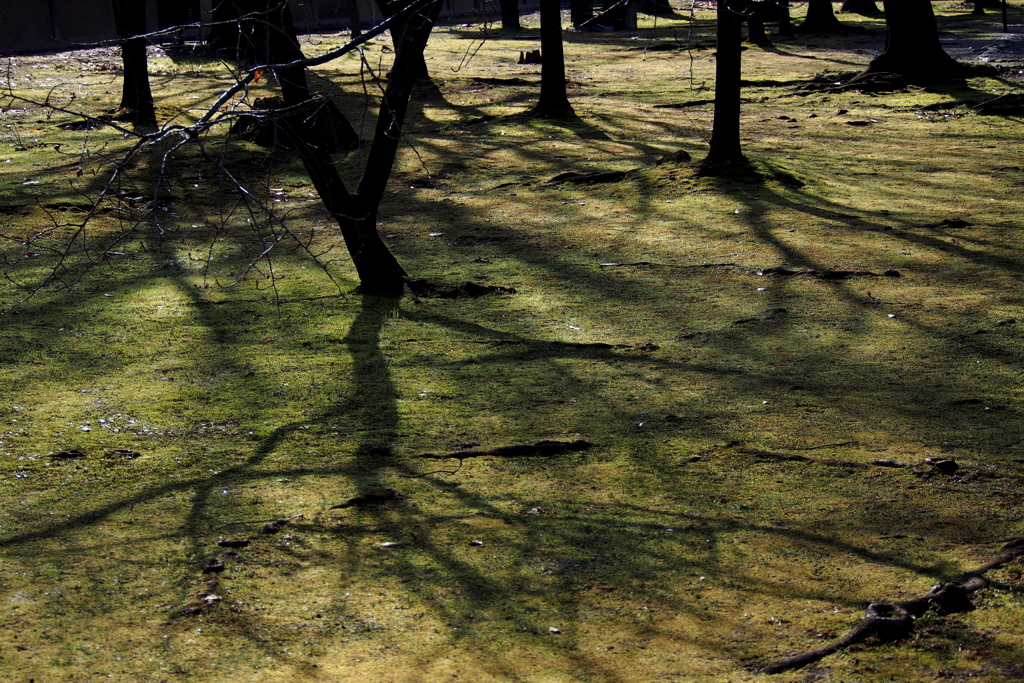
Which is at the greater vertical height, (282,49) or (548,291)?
(282,49)

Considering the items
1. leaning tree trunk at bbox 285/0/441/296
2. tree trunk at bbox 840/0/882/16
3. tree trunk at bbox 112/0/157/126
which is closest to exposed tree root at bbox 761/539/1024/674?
leaning tree trunk at bbox 285/0/441/296

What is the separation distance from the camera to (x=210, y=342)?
255 inches

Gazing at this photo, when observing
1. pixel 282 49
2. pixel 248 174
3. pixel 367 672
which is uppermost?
pixel 282 49

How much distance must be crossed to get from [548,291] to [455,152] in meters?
6.02

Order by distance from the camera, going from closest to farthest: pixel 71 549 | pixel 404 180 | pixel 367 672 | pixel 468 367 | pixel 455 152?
pixel 367 672
pixel 71 549
pixel 468 367
pixel 404 180
pixel 455 152

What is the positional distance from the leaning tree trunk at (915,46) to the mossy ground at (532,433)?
5.48 metres

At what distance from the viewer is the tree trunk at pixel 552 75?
47.8ft

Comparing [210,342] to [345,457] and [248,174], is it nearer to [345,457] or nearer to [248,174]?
[345,457]

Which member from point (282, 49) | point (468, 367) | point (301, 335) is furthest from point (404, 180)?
point (468, 367)

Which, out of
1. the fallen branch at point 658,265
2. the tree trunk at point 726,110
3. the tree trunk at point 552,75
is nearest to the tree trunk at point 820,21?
the tree trunk at point 552,75

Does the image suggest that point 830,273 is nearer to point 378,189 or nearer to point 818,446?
point 818,446

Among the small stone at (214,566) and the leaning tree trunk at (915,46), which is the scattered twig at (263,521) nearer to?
the small stone at (214,566)

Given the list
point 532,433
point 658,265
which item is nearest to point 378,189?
point 658,265

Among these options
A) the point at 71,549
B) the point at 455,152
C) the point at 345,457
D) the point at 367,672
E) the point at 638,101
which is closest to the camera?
the point at 367,672
